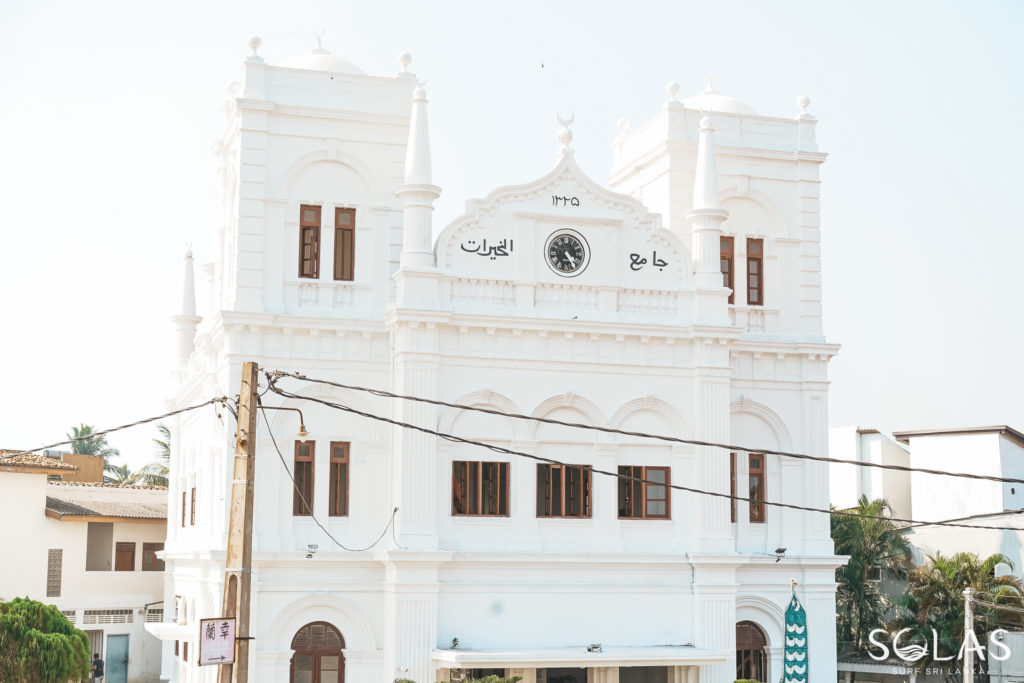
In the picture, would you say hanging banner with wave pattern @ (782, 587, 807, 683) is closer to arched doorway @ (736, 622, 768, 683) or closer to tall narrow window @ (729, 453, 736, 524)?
arched doorway @ (736, 622, 768, 683)

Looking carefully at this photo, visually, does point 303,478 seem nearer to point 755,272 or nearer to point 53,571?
point 755,272

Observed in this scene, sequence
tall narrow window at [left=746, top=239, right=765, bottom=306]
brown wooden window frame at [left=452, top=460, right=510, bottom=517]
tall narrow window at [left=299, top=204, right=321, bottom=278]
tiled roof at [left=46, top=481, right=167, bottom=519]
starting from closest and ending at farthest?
brown wooden window frame at [left=452, top=460, right=510, bottom=517] < tall narrow window at [left=299, top=204, right=321, bottom=278] < tall narrow window at [left=746, top=239, right=765, bottom=306] < tiled roof at [left=46, top=481, right=167, bottom=519]

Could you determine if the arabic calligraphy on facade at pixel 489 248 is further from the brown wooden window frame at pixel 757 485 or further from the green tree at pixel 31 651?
the green tree at pixel 31 651

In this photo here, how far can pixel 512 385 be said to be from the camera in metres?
27.8

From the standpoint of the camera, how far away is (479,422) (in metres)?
27.7

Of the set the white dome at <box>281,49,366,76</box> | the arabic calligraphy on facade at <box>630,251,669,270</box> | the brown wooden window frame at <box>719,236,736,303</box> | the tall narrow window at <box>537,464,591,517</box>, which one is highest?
the white dome at <box>281,49,366,76</box>

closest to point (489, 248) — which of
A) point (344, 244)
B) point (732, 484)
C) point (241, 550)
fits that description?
point (344, 244)

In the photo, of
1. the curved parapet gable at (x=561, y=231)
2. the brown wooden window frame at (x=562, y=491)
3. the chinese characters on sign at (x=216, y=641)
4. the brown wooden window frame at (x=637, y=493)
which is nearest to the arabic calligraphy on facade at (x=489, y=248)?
the curved parapet gable at (x=561, y=231)

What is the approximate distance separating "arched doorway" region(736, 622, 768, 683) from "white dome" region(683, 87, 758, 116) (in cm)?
1175

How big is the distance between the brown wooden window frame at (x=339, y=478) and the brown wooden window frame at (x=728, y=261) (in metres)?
9.49

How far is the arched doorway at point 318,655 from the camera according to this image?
26.8 m

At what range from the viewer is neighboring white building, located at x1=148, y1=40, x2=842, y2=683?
2688 cm

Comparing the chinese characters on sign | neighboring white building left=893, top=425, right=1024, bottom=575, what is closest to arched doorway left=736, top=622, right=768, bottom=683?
neighboring white building left=893, top=425, right=1024, bottom=575

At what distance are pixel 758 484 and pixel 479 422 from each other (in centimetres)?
683
